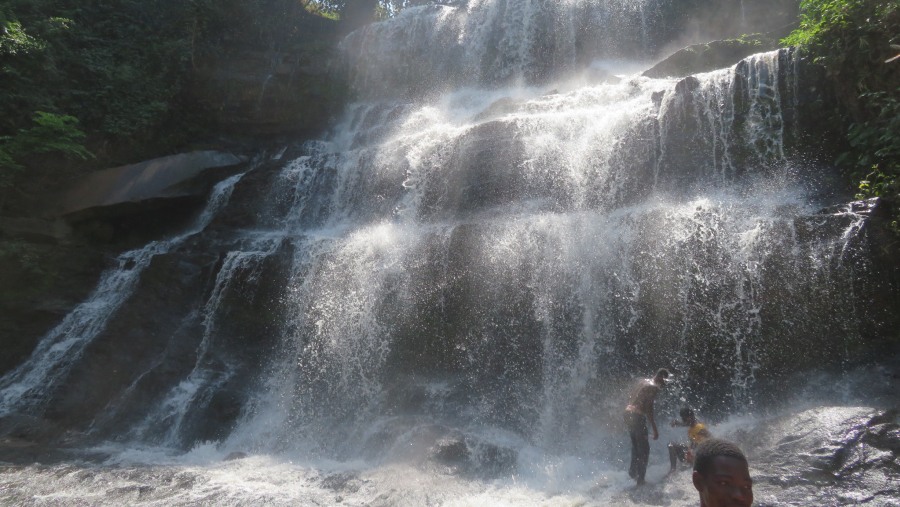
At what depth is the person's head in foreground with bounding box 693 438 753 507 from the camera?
211 centimetres

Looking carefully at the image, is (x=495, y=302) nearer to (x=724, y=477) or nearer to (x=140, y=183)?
(x=724, y=477)

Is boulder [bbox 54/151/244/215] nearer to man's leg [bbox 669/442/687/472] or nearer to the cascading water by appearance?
the cascading water

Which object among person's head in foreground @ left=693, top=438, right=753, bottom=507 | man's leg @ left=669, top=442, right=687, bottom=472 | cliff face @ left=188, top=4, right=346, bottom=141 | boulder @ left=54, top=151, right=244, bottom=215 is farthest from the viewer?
cliff face @ left=188, top=4, right=346, bottom=141

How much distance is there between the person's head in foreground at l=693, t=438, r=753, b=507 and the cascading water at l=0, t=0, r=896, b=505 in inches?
180

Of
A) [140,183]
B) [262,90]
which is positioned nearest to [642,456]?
[140,183]

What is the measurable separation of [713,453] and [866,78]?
9.95m

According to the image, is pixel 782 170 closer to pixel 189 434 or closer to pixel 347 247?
pixel 347 247

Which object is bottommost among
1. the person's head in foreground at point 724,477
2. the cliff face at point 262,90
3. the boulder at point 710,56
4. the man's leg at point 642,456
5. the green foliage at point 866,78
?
the man's leg at point 642,456

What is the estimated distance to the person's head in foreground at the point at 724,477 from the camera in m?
2.11

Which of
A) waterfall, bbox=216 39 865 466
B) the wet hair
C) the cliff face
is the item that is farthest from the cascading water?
the wet hair

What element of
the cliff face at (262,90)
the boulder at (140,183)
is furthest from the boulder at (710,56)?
the boulder at (140,183)

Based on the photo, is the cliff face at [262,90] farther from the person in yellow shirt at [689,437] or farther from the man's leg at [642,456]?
the person in yellow shirt at [689,437]

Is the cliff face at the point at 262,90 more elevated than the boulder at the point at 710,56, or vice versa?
the cliff face at the point at 262,90

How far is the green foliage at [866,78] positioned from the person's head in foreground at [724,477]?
7.89 m
